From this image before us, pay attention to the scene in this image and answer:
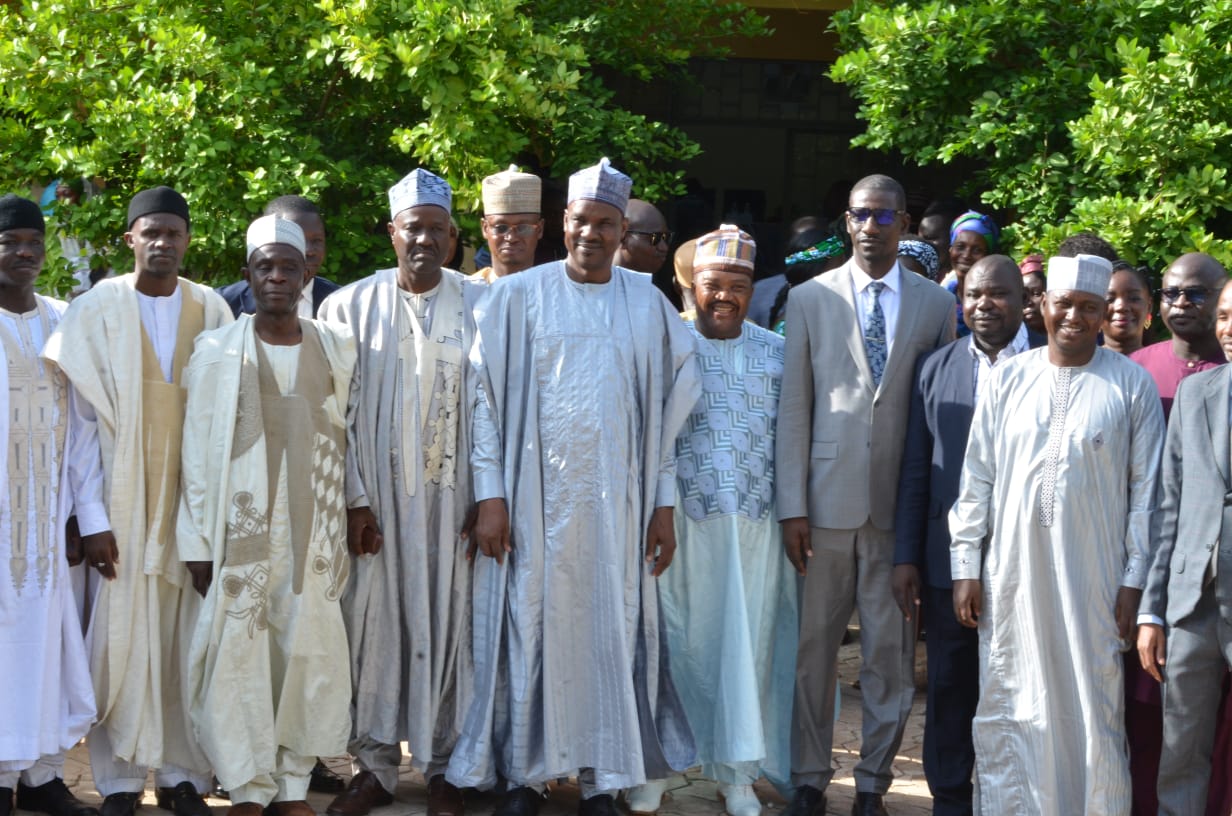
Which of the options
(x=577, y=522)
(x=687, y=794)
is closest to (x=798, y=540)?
(x=577, y=522)

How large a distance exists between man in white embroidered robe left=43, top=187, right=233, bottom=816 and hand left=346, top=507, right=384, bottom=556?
1.88ft

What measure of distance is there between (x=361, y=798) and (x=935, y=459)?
2.36 m

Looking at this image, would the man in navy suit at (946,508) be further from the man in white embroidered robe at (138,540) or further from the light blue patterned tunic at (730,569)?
the man in white embroidered robe at (138,540)

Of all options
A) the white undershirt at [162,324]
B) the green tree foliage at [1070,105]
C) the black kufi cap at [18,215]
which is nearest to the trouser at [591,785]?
the white undershirt at [162,324]

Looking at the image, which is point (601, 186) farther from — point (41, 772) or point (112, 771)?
point (41, 772)

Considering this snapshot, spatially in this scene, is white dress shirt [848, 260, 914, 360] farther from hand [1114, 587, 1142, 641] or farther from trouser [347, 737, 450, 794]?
trouser [347, 737, 450, 794]

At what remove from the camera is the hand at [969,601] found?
5.50 metres

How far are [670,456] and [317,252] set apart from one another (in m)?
1.71

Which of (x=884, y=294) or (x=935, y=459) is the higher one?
(x=884, y=294)

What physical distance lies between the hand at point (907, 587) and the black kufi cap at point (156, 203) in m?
2.85

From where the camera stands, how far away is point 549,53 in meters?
7.74

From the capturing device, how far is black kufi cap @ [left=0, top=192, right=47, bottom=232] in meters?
5.50

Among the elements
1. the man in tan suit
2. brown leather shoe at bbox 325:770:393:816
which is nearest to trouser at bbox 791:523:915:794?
the man in tan suit

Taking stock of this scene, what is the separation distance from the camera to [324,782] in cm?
605
